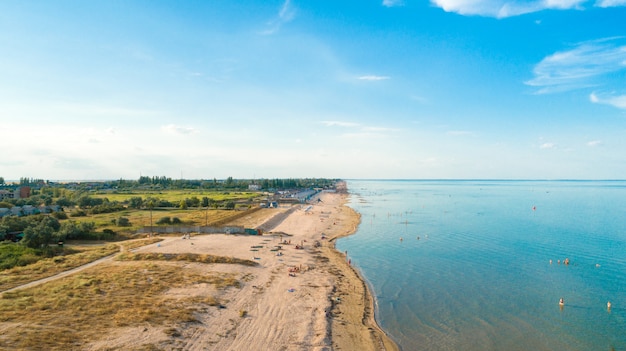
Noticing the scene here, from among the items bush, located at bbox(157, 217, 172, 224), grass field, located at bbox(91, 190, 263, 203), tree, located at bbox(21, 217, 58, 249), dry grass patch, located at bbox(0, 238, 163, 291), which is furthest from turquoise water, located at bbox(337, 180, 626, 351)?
grass field, located at bbox(91, 190, 263, 203)

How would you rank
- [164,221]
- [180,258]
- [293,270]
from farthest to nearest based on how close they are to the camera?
[164,221], [180,258], [293,270]

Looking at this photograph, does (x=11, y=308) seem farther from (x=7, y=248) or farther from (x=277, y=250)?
(x=277, y=250)

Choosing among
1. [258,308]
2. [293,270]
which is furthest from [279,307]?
[293,270]

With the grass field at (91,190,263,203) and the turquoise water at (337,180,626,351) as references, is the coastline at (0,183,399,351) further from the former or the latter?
the grass field at (91,190,263,203)

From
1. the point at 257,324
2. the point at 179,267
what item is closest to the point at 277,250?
the point at 179,267

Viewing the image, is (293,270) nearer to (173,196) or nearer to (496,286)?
(496,286)

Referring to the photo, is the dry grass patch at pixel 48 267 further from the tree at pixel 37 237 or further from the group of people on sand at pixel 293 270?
the group of people on sand at pixel 293 270
